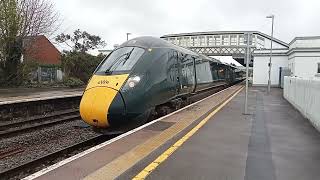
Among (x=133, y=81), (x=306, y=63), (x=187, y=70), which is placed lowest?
(x=133, y=81)

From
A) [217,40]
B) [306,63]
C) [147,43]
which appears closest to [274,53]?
[306,63]

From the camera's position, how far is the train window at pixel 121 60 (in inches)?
451

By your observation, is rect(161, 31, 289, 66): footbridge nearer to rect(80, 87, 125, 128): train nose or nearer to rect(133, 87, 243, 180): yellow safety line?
rect(80, 87, 125, 128): train nose

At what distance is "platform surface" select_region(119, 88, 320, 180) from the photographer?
6.23 metres

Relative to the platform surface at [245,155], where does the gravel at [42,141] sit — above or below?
below

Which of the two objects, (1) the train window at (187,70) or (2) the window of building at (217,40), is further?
(2) the window of building at (217,40)

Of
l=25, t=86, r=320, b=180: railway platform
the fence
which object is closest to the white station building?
the fence

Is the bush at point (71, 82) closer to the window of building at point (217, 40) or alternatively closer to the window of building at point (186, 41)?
the window of building at point (217, 40)

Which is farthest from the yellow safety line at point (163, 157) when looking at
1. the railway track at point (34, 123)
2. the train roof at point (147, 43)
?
the railway track at point (34, 123)

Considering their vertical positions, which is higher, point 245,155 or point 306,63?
point 306,63

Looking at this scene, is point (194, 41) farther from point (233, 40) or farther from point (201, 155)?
point (201, 155)

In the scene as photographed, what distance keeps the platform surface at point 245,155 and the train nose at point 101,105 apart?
2349 mm

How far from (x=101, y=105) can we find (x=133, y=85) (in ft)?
3.65

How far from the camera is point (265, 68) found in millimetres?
49688
